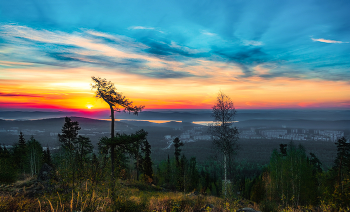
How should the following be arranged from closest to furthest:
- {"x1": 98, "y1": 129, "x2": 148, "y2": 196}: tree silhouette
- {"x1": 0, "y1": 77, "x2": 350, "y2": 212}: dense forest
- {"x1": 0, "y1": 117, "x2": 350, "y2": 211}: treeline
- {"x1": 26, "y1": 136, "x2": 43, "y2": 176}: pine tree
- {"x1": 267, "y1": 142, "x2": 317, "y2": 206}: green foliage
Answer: {"x1": 0, "y1": 77, "x2": 350, "y2": 212}: dense forest, {"x1": 0, "y1": 117, "x2": 350, "y2": 211}: treeline, {"x1": 98, "y1": 129, "x2": 148, "y2": 196}: tree silhouette, {"x1": 267, "y1": 142, "x2": 317, "y2": 206}: green foliage, {"x1": 26, "y1": 136, "x2": 43, "y2": 176}: pine tree

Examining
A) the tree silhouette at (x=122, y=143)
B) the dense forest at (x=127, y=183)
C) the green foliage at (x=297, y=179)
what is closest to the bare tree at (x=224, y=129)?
the dense forest at (x=127, y=183)

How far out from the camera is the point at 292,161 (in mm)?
32219

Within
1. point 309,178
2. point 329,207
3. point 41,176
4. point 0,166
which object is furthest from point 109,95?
point 309,178

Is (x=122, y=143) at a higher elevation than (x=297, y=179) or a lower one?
higher

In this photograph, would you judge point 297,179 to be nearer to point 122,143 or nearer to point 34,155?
point 122,143

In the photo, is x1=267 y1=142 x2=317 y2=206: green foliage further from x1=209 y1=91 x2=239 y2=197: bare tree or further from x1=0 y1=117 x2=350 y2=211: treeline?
x1=209 y1=91 x2=239 y2=197: bare tree

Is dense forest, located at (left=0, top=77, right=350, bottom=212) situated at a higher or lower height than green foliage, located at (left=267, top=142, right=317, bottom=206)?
higher

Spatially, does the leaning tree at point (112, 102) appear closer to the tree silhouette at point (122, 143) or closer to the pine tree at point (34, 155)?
the tree silhouette at point (122, 143)

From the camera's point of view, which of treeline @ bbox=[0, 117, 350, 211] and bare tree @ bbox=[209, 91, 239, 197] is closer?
treeline @ bbox=[0, 117, 350, 211]

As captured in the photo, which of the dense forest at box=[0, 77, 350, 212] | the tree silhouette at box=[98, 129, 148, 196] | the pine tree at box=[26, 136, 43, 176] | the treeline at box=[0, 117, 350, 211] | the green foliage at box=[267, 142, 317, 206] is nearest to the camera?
the dense forest at box=[0, 77, 350, 212]

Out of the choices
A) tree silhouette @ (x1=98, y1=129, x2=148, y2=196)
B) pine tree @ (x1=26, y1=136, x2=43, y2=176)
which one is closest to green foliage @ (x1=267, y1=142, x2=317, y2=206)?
tree silhouette @ (x1=98, y1=129, x2=148, y2=196)

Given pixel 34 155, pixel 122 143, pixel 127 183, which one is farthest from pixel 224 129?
pixel 34 155

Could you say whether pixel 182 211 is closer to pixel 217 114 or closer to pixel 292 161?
pixel 217 114

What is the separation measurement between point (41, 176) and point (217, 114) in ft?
56.5
